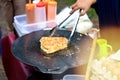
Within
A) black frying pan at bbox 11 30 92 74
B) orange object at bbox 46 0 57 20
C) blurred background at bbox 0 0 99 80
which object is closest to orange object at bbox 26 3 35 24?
orange object at bbox 46 0 57 20

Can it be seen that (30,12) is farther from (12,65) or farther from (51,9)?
(12,65)

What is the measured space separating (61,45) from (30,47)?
176 mm

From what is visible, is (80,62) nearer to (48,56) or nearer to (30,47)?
(48,56)

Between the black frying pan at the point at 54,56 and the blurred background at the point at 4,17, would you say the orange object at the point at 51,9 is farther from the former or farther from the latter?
the blurred background at the point at 4,17

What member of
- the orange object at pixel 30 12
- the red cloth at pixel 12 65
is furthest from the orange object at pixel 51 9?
the red cloth at pixel 12 65

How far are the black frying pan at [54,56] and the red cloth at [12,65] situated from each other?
12cm

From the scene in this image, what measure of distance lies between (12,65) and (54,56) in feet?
1.98

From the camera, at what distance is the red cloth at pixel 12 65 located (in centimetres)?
186

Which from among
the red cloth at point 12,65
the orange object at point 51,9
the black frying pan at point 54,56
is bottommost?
the red cloth at point 12,65

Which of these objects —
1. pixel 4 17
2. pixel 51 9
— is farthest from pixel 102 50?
pixel 4 17

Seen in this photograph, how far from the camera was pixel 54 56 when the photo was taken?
1.61 meters

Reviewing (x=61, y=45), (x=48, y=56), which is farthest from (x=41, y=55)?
(x=61, y=45)

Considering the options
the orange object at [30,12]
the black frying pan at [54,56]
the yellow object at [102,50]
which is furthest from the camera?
the orange object at [30,12]

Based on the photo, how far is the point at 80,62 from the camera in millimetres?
1489
